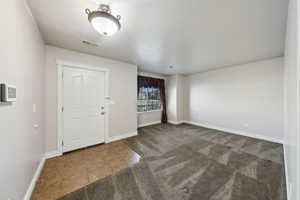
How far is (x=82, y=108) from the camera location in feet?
9.27

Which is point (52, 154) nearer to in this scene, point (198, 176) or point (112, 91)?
point (112, 91)

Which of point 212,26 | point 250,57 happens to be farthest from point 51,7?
point 250,57

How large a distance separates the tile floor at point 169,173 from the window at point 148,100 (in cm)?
224

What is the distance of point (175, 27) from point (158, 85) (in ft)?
11.8

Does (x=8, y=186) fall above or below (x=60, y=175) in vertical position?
above

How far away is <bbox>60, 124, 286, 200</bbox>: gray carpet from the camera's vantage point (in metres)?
1.48

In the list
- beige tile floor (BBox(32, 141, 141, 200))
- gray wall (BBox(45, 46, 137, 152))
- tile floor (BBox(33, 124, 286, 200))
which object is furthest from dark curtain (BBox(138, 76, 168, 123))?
beige tile floor (BBox(32, 141, 141, 200))

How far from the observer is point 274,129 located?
3.18m

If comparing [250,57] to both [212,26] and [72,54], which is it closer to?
[212,26]

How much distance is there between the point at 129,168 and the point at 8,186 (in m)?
1.45

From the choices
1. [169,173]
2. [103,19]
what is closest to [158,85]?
[169,173]

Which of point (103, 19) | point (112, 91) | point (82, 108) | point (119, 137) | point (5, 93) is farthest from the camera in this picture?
point (119, 137)

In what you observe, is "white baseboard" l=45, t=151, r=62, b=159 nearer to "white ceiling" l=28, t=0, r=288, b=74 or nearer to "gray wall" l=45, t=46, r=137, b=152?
"gray wall" l=45, t=46, r=137, b=152

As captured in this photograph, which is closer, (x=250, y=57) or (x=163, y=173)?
(x=163, y=173)
